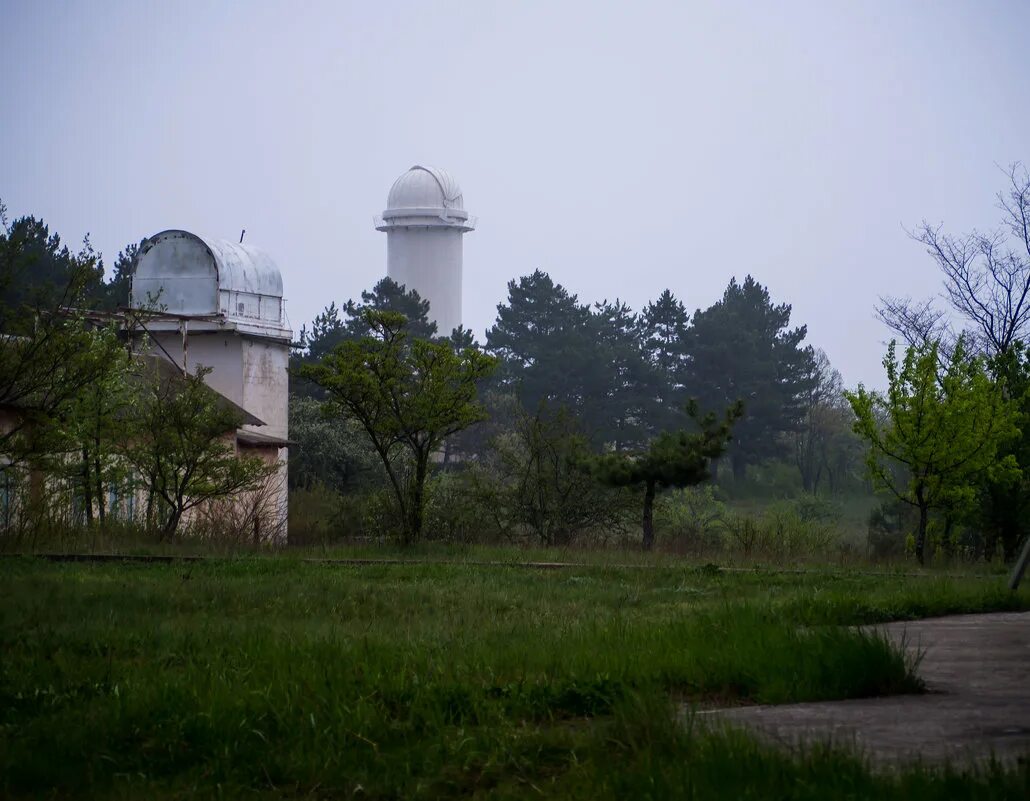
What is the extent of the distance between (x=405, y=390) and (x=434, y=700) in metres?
18.3

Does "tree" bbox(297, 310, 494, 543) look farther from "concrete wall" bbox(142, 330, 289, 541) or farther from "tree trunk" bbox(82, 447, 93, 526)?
"concrete wall" bbox(142, 330, 289, 541)

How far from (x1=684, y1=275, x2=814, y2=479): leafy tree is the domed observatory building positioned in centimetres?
2624

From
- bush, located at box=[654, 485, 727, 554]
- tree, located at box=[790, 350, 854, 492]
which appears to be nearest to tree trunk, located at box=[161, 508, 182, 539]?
bush, located at box=[654, 485, 727, 554]

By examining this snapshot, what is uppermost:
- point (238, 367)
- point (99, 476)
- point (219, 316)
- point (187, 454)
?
point (219, 316)

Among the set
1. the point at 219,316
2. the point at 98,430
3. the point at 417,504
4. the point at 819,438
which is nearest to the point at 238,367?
the point at 219,316

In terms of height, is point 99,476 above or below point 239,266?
below

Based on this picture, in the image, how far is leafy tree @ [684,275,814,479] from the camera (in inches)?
2852

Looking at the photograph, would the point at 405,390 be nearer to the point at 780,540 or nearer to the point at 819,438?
the point at 780,540

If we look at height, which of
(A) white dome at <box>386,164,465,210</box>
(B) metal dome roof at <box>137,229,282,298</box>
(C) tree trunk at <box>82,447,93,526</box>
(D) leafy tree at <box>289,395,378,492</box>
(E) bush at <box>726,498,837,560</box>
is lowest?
(E) bush at <box>726,498,837,560</box>

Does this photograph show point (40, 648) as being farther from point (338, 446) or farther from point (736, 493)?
point (736, 493)

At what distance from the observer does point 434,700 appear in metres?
7.16

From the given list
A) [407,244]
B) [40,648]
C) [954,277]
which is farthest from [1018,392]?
[407,244]

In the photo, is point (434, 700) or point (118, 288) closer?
point (434, 700)

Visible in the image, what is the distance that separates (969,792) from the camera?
16.2ft
